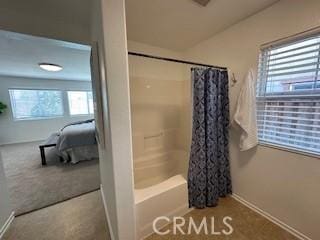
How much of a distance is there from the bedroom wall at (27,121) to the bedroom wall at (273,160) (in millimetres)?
5827

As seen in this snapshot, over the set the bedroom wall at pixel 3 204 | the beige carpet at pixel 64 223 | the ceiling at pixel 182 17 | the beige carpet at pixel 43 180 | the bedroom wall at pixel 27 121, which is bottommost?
the beige carpet at pixel 64 223

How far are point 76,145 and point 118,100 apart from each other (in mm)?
2947

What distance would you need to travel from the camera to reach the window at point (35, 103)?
199 inches

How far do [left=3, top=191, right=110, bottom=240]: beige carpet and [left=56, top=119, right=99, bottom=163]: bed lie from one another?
1.58m

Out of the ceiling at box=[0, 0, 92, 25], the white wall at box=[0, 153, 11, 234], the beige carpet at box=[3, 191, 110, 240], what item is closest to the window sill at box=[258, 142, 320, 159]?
the beige carpet at box=[3, 191, 110, 240]

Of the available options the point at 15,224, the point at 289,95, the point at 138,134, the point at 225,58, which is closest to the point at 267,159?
the point at 289,95

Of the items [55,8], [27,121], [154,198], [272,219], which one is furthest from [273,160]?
[27,121]

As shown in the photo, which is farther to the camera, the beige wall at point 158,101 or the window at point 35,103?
the window at point 35,103

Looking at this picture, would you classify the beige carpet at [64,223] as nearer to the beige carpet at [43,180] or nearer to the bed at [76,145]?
the beige carpet at [43,180]

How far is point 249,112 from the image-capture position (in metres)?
1.65

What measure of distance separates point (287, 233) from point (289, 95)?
4.45 feet

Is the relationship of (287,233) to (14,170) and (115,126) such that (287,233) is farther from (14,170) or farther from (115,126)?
(14,170)

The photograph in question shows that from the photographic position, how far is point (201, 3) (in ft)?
4.63

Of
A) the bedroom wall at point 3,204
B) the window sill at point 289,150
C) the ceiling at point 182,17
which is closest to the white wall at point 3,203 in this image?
the bedroom wall at point 3,204
